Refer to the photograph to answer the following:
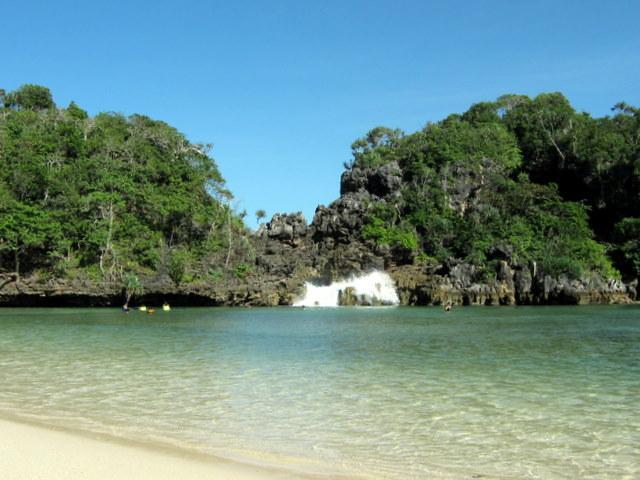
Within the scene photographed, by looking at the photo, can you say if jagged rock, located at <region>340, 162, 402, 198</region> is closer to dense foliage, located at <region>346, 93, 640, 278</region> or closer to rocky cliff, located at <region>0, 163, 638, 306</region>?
dense foliage, located at <region>346, 93, 640, 278</region>

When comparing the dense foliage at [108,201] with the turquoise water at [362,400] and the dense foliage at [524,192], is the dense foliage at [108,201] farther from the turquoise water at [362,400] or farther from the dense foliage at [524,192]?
the turquoise water at [362,400]

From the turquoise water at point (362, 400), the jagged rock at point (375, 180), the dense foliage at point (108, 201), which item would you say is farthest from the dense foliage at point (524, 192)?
the turquoise water at point (362, 400)

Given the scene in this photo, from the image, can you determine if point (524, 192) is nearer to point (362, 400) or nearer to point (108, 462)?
point (362, 400)

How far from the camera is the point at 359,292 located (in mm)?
56500

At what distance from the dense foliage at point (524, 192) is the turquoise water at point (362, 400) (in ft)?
132

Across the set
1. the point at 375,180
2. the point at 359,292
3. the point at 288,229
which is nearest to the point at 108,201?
the point at 288,229

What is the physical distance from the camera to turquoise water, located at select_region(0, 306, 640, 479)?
7219 millimetres

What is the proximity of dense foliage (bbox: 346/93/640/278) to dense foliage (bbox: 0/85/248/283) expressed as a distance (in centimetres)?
1775

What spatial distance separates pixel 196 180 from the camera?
219 feet

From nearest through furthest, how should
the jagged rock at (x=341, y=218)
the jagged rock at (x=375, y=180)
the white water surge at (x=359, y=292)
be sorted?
the white water surge at (x=359, y=292) < the jagged rock at (x=341, y=218) < the jagged rock at (x=375, y=180)

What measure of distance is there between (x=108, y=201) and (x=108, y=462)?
52285 mm

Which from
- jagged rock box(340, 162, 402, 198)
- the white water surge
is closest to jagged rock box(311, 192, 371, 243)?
jagged rock box(340, 162, 402, 198)

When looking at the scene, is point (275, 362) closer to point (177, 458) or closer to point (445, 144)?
point (177, 458)

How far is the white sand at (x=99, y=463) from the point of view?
5973 mm
